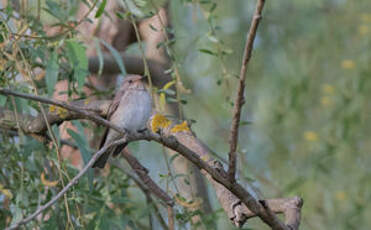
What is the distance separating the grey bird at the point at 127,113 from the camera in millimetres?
2961

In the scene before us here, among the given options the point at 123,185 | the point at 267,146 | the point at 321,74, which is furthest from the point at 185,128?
the point at 321,74

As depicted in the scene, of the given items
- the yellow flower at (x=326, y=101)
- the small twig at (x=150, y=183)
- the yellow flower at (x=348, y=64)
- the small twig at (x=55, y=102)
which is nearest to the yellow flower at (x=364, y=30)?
the yellow flower at (x=348, y=64)

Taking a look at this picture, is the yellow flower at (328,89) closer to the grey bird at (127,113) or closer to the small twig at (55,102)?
the grey bird at (127,113)

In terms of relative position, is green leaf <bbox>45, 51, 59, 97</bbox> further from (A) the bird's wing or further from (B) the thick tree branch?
(B) the thick tree branch

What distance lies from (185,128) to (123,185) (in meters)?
1.03

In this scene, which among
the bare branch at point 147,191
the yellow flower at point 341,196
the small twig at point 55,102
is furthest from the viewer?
the yellow flower at point 341,196

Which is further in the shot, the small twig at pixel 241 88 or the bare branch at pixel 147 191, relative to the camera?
the bare branch at pixel 147 191

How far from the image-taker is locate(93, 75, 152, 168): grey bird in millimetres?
2961

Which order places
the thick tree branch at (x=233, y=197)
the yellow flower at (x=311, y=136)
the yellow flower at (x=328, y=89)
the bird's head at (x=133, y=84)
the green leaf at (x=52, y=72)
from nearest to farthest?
the thick tree branch at (x=233, y=197), the green leaf at (x=52, y=72), the bird's head at (x=133, y=84), the yellow flower at (x=311, y=136), the yellow flower at (x=328, y=89)

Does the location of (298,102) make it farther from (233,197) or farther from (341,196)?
(233,197)

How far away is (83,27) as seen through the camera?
174 inches

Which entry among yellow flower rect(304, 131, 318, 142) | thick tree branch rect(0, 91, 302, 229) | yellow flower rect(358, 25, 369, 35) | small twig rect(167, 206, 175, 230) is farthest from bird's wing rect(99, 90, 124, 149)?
yellow flower rect(358, 25, 369, 35)

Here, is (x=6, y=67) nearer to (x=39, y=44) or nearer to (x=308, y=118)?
(x=39, y=44)

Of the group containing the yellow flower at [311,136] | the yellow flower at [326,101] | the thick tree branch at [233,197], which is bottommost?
the thick tree branch at [233,197]
